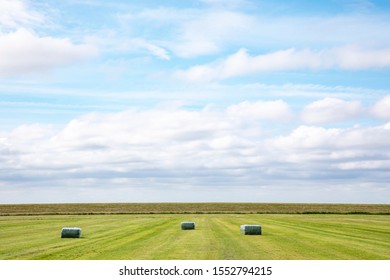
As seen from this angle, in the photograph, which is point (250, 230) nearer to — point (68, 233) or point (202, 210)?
point (68, 233)

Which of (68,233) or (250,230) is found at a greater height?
(250,230)

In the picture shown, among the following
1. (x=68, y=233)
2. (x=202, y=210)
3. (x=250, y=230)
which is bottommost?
(x=68, y=233)

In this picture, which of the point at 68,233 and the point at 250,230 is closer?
the point at 68,233

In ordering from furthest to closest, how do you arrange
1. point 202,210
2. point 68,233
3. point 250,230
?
1. point 202,210
2. point 250,230
3. point 68,233

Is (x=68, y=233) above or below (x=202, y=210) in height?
below

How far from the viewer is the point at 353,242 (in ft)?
115

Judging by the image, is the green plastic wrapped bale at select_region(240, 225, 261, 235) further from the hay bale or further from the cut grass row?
the cut grass row

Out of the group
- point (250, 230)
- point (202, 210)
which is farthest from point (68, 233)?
point (202, 210)

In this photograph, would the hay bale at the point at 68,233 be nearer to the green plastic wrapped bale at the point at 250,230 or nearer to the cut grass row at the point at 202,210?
the green plastic wrapped bale at the point at 250,230

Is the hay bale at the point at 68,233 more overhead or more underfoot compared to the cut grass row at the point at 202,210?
more underfoot

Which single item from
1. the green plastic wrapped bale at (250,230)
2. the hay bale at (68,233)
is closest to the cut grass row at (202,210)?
the green plastic wrapped bale at (250,230)

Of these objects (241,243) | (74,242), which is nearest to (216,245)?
(241,243)

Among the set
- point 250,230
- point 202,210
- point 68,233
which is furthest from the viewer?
point 202,210
